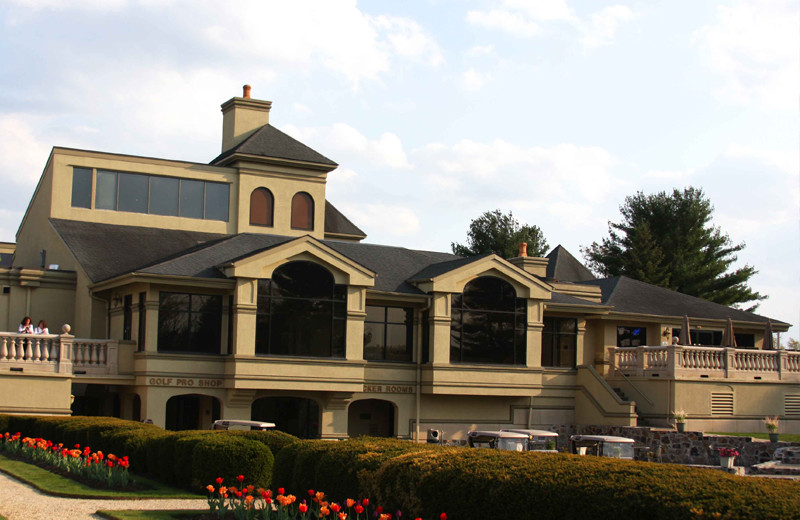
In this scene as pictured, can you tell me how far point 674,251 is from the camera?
71.4 meters

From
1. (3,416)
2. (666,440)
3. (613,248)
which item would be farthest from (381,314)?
(613,248)

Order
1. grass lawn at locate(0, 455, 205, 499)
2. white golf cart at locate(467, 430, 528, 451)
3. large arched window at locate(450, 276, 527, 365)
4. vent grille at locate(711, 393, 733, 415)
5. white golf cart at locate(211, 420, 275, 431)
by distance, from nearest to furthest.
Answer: grass lawn at locate(0, 455, 205, 499), white golf cart at locate(211, 420, 275, 431), white golf cart at locate(467, 430, 528, 451), large arched window at locate(450, 276, 527, 365), vent grille at locate(711, 393, 733, 415)

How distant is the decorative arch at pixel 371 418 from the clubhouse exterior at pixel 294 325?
81mm

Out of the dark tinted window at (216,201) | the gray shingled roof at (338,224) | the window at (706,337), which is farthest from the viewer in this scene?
the gray shingled roof at (338,224)

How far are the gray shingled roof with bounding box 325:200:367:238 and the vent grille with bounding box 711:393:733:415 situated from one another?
17.1m

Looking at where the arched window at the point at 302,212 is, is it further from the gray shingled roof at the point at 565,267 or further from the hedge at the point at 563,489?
the hedge at the point at 563,489

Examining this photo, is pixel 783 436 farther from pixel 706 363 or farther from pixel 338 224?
pixel 338 224

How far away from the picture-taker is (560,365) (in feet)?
127

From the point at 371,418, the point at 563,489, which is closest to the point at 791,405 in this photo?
the point at 371,418

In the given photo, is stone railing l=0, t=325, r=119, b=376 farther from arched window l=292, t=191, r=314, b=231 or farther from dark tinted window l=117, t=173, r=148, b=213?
arched window l=292, t=191, r=314, b=231

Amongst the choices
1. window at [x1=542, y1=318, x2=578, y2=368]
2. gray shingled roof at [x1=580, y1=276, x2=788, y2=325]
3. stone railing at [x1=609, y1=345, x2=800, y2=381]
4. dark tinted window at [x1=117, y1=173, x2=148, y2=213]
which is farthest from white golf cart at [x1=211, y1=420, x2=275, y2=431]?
gray shingled roof at [x1=580, y1=276, x2=788, y2=325]

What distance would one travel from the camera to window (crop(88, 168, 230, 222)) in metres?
37.2

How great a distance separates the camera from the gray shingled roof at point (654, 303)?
136ft

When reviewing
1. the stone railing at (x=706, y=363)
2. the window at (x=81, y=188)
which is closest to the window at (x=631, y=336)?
the stone railing at (x=706, y=363)
